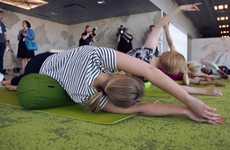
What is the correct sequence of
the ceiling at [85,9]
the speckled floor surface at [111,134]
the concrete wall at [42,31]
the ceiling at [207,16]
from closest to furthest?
the speckled floor surface at [111,134]
the ceiling at [85,9]
the concrete wall at [42,31]
the ceiling at [207,16]

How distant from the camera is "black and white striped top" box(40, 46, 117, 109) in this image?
43.1 inches

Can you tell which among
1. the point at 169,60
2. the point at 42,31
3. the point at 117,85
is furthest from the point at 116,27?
the point at 117,85

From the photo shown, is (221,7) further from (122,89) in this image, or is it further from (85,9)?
(122,89)

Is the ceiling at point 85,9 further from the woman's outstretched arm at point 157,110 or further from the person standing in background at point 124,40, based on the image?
the woman's outstretched arm at point 157,110

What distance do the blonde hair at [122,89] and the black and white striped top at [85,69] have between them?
56 mm

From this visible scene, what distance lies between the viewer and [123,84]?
99 centimetres

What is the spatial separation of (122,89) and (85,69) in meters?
0.21

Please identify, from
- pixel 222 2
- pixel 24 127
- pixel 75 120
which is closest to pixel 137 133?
pixel 75 120

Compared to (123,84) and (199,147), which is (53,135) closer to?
(123,84)

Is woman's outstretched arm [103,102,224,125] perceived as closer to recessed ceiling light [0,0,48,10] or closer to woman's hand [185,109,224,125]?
woman's hand [185,109,224,125]

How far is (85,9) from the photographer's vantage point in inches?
249

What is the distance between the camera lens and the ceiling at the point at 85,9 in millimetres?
5648

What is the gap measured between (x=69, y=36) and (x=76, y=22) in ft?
1.88

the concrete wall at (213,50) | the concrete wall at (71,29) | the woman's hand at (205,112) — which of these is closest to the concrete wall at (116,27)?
the concrete wall at (71,29)
